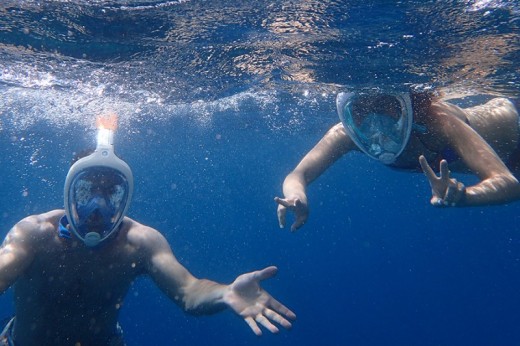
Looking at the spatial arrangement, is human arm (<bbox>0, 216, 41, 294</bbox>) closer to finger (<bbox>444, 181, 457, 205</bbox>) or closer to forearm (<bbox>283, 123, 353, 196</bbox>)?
forearm (<bbox>283, 123, 353, 196</bbox>)

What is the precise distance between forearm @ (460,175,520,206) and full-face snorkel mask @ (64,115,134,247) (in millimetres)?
3847

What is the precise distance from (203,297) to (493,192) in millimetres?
3202

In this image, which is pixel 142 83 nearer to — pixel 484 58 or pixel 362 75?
pixel 362 75

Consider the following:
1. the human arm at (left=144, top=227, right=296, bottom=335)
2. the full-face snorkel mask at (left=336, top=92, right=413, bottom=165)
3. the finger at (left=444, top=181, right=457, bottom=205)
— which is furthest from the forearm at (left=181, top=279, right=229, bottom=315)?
the full-face snorkel mask at (left=336, top=92, right=413, bottom=165)

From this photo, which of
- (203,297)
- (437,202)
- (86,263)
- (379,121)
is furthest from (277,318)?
(379,121)

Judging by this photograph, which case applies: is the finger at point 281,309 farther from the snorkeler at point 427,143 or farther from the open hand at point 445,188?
the open hand at point 445,188

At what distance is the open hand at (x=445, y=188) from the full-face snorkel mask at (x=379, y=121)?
65.3 inches

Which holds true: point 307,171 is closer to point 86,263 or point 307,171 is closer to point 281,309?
point 281,309

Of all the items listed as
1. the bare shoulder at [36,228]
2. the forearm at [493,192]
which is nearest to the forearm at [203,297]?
the bare shoulder at [36,228]

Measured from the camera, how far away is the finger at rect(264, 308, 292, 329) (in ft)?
10.9

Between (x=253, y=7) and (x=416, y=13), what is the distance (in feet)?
9.39

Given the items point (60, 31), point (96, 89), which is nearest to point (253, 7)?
point (60, 31)

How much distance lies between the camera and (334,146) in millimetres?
6523

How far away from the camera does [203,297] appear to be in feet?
14.5
